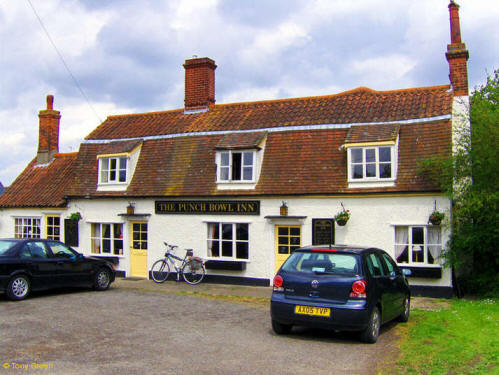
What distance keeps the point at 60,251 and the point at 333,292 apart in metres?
8.59

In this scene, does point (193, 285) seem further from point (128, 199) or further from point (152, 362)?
point (152, 362)

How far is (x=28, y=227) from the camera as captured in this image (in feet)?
69.6

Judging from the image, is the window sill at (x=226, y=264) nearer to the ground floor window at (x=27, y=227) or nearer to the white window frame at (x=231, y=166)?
the white window frame at (x=231, y=166)

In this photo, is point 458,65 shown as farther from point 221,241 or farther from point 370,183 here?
point 221,241

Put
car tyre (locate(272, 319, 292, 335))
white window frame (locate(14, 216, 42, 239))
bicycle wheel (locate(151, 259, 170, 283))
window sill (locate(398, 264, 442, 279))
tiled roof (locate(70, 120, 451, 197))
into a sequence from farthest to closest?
white window frame (locate(14, 216, 42, 239))
bicycle wheel (locate(151, 259, 170, 283))
tiled roof (locate(70, 120, 451, 197))
window sill (locate(398, 264, 442, 279))
car tyre (locate(272, 319, 292, 335))

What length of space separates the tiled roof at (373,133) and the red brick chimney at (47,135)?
14657 millimetres

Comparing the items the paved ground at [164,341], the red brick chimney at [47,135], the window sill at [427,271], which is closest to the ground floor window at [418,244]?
the window sill at [427,271]

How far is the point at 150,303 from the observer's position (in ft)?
42.2

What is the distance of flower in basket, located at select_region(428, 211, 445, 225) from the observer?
1394 centimetres

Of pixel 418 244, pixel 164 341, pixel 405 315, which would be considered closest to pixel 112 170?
pixel 418 244

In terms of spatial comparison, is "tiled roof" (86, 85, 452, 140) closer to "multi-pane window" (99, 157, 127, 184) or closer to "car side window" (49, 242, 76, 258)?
"multi-pane window" (99, 157, 127, 184)

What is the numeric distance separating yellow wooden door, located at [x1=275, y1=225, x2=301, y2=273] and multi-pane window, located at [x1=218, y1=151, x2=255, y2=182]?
198 centimetres

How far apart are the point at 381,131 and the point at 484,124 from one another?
9.63ft

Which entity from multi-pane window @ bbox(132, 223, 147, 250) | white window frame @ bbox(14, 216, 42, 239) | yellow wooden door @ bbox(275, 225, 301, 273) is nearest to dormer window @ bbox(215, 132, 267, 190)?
yellow wooden door @ bbox(275, 225, 301, 273)
